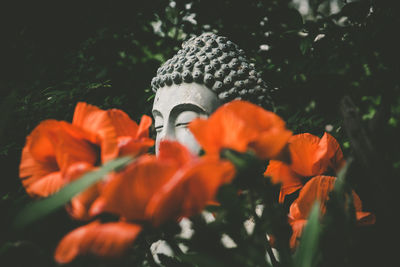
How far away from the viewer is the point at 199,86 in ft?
4.36

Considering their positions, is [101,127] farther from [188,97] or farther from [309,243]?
[188,97]

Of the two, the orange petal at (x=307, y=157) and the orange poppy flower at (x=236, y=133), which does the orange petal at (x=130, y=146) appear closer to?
the orange poppy flower at (x=236, y=133)

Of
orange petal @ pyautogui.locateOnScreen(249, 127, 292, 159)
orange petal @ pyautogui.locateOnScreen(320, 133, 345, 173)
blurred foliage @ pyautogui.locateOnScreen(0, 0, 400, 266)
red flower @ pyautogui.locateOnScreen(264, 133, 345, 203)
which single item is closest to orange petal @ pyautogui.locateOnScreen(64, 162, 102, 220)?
orange petal @ pyautogui.locateOnScreen(249, 127, 292, 159)

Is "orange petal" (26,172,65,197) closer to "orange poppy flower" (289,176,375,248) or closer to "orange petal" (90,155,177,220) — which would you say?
"orange petal" (90,155,177,220)

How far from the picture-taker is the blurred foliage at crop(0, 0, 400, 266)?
138 cm

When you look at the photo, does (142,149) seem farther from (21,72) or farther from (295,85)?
(295,85)

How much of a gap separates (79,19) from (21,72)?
80cm

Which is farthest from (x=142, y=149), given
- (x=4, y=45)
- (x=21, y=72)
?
(x=4, y=45)

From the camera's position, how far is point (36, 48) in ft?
6.51

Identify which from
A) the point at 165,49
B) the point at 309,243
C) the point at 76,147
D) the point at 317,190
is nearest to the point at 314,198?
the point at 317,190

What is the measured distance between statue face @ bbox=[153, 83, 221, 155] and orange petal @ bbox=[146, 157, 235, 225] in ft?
2.71

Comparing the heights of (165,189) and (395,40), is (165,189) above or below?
above

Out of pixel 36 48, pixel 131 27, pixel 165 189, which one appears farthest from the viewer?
pixel 131 27

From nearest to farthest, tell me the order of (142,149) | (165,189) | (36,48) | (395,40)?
(165,189), (142,149), (395,40), (36,48)
